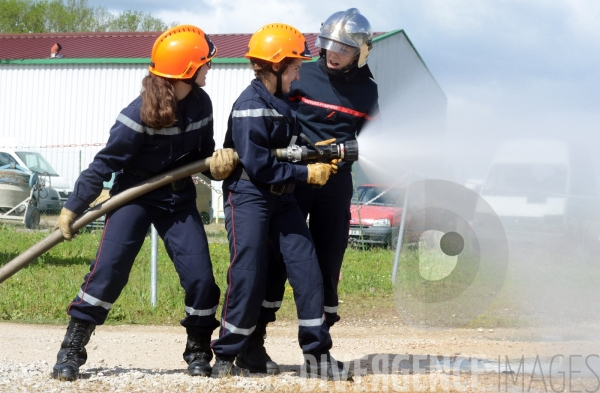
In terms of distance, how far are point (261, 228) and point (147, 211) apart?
0.65 m

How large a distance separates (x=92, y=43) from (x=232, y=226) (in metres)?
21.5

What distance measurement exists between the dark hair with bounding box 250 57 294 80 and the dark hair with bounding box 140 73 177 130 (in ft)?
1.61

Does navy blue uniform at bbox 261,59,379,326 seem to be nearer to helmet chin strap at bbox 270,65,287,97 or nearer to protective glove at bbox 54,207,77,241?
helmet chin strap at bbox 270,65,287,97

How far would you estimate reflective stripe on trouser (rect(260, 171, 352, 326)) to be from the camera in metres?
4.64

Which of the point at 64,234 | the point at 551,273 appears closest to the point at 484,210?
the point at 551,273

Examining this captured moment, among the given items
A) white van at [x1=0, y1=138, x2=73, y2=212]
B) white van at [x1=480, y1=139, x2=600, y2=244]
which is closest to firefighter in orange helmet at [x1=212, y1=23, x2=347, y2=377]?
white van at [x1=480, y1=139, x2=600, y2=244]

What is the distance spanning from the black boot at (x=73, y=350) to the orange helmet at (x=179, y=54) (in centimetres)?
148

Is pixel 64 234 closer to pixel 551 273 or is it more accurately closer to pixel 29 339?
pixel 29 339

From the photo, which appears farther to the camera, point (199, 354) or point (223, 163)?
point (199, 354)

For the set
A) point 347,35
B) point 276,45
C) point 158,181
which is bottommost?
point 158,181

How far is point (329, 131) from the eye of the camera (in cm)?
461

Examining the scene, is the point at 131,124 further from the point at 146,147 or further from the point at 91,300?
the point at 91,300

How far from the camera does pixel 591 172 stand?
15.8 feet

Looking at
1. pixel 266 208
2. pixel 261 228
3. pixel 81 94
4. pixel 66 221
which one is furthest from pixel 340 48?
pixel 81 94
